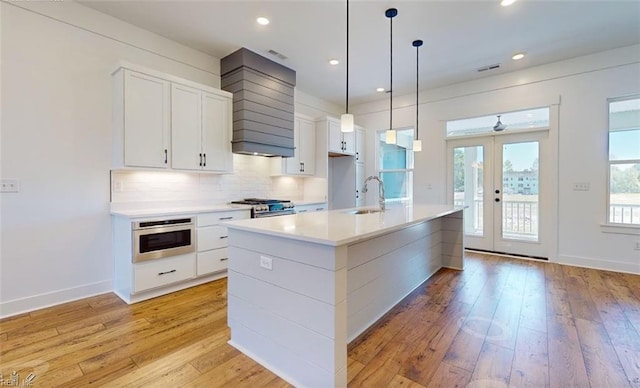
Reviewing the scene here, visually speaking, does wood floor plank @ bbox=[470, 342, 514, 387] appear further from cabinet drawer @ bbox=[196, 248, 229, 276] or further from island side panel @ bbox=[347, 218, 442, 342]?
cabinet drawer @ bbox=[196, 248, 229, 276]

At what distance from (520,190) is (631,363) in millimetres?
3260

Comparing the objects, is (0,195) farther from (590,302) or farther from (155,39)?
(590,302)

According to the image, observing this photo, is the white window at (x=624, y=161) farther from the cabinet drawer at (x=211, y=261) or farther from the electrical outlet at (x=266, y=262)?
the cabinet drawer at (x=211, y=261)

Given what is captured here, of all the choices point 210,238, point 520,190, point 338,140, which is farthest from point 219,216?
point 520,190

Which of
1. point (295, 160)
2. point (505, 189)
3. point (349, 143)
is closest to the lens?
point (505, 189)

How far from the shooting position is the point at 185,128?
3395 millimetres

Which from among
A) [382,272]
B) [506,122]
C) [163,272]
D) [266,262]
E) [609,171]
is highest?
[506,122]

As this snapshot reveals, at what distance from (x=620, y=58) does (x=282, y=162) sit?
4.82 m

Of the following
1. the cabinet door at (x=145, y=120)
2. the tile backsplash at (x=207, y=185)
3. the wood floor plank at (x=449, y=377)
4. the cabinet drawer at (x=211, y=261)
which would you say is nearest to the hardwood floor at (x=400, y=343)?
the wood floor plank at (x=449, y=377)

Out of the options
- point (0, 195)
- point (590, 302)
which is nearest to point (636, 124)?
point (590, 302)

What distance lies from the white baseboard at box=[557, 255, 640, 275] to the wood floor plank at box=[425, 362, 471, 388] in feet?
11.8

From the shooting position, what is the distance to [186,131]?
341 cm

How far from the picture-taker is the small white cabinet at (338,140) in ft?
17.4

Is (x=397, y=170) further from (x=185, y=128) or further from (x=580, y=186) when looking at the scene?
(x=185, y=128)
